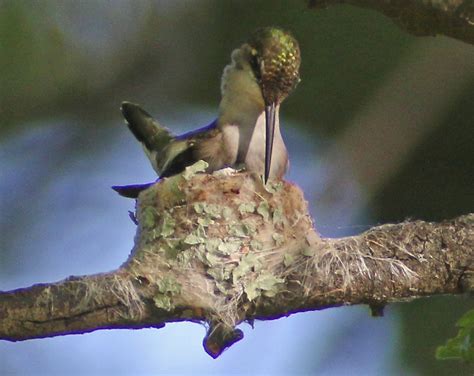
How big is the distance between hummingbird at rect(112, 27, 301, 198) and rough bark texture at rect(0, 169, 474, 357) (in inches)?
12.8

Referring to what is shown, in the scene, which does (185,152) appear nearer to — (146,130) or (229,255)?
(146,130)

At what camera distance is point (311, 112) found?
7781 mm

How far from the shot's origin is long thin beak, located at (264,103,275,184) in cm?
535

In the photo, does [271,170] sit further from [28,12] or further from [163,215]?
[28,12]

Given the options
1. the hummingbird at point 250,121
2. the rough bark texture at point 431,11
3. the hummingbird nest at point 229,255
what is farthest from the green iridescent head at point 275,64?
the rough bark texture at point 431,11

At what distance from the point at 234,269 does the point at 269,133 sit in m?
0.82

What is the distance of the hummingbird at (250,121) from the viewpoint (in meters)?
5.59

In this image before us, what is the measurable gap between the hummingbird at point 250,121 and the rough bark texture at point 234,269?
0.32 metres

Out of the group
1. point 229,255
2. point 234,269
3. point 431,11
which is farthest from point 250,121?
point 431,11

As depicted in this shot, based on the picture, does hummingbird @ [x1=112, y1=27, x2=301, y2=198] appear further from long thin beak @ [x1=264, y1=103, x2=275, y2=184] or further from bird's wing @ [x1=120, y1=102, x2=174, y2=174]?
bird's wing @ [x1=120, y1=102, x2=174, y2=174]

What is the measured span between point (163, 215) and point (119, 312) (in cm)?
100

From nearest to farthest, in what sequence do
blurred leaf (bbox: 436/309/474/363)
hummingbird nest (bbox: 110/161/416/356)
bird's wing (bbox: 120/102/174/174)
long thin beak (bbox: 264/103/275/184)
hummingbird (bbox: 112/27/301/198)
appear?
blurred leaf (bbox: 436/309/474/363)
hummingbird nest (bbox: 110/161/416/356)
long thin beak (bbox: 264/103/275/184)
hummingbird (bbox: 112/27/301/198)
bird's wing (bbox: 120/102/174/174)

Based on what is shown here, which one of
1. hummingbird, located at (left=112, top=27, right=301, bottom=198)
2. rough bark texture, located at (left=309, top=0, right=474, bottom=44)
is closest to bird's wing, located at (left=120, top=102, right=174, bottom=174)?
hummingbird, located at (left=112, top=27, right=301, bottom=198)

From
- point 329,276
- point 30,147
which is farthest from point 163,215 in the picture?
point 30,147
